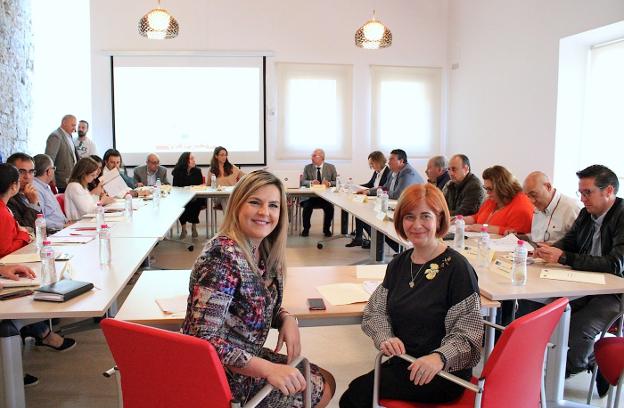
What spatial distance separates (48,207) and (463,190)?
3736 mm

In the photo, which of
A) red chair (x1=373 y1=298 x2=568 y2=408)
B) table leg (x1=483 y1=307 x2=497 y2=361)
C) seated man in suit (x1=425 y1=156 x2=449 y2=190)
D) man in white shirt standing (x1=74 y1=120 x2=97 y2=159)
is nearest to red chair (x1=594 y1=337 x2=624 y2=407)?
table leg (x1=483 y1=307 x2=497 y2=361)

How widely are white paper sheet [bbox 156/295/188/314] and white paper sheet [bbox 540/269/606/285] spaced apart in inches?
68.8

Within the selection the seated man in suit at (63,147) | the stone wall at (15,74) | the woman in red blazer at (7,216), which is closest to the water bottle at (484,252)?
the woman in red blazer at (7,216)

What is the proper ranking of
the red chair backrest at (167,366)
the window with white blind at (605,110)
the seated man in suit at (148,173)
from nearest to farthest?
the red chair backrest at (167,366) → the window with white blind at (605,110) → the seated man in suit at (148,173)

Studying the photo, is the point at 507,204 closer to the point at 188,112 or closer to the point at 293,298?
the point at 293,298

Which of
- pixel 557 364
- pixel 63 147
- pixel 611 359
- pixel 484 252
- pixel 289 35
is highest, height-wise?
pixel 289 35

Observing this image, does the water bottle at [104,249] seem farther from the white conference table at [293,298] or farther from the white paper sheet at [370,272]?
the white paper sheet at [370,272]

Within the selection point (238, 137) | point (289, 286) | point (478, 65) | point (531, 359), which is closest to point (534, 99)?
point (478, 65)

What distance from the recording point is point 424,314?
1907 mm

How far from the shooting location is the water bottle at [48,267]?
7.82 ft

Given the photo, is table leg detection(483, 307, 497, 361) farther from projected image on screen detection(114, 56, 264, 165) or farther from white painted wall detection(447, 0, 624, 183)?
projected image on screen detection(114, 56, 264, 165)

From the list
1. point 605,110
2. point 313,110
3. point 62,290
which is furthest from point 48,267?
point 313,110

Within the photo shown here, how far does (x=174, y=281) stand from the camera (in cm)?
257

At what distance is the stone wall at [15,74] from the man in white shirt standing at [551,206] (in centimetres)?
561
